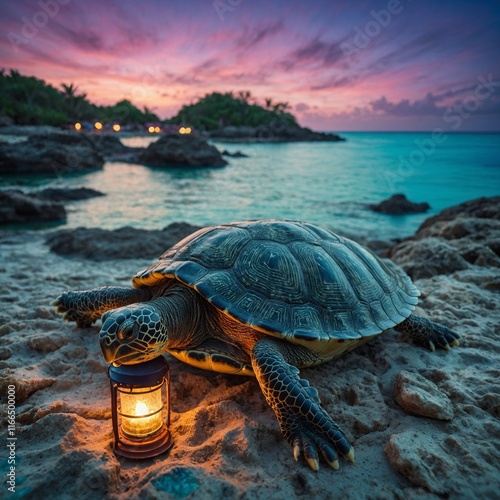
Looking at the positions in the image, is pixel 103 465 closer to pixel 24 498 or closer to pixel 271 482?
pixel 24 498

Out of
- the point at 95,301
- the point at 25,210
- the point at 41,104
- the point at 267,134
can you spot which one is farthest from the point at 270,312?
the point at 267,134

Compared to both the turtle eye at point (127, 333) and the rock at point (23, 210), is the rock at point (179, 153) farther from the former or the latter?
the turtle eye at point (127, 333)

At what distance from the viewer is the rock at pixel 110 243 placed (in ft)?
23.5

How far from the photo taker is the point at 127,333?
229 centimetres

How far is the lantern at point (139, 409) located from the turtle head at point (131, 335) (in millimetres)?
102

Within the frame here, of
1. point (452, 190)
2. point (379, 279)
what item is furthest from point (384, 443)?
point (452, 190)

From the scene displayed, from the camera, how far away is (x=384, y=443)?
2.27 m

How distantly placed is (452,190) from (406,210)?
64.6 feet

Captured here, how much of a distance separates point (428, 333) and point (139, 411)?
275cm

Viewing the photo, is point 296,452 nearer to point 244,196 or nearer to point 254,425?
point 254,425

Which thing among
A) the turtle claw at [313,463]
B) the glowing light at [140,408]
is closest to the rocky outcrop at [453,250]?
the turtle claw at [313,463]

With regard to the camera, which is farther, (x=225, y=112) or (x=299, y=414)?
(x=225, y=112)

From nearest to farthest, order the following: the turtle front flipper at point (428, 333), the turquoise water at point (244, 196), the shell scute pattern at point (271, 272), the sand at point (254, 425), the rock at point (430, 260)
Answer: the sand at point (254, 425) → the shell scute pattern at point (271, 272) → the turtle front flipper at point (428, 333) → the rock at point (430, 260) → the turquoise water at point (244, 196)

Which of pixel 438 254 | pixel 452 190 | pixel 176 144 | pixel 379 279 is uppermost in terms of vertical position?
pixel 379 279
